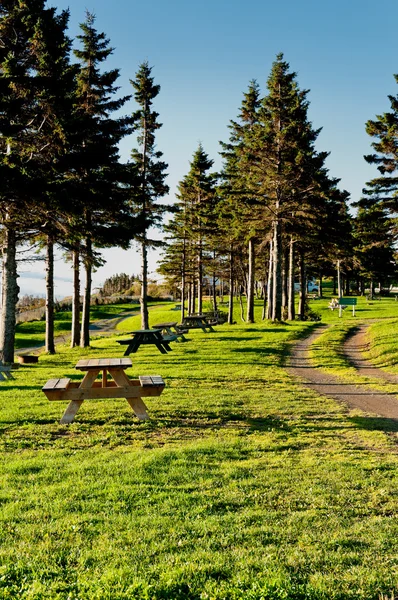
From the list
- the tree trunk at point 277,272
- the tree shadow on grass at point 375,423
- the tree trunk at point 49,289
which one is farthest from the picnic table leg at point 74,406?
the tree trunk at point 277,272

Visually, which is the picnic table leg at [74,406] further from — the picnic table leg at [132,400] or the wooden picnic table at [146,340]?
the wooden picnic table at [146,340]

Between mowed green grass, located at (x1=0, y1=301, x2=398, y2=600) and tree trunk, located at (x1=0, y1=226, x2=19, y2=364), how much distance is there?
8.51 metres

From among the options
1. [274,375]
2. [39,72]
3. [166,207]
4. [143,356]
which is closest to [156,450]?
[274,375]

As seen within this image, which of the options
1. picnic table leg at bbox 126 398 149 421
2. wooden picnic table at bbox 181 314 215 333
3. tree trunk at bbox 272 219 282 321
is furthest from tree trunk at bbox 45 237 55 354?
picnic table leg at bbox 126 398 149 421

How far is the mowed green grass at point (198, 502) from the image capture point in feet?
11.7

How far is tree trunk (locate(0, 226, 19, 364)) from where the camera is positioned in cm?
1817

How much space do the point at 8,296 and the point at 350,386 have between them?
12.7 metres

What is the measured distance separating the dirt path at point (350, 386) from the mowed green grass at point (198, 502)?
941 mm

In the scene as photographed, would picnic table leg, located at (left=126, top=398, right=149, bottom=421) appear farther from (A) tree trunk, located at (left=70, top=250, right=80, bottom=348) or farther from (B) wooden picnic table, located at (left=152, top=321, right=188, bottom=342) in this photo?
(A) tree trunk, located at (left=70, top=250, right=80, bottom=348)

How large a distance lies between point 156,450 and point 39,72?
16984mm

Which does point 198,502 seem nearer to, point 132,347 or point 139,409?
point 139,409

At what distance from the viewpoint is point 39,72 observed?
18641 millimetres

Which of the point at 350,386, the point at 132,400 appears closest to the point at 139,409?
the point at 132,400

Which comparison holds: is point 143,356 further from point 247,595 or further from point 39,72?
point 247,595
